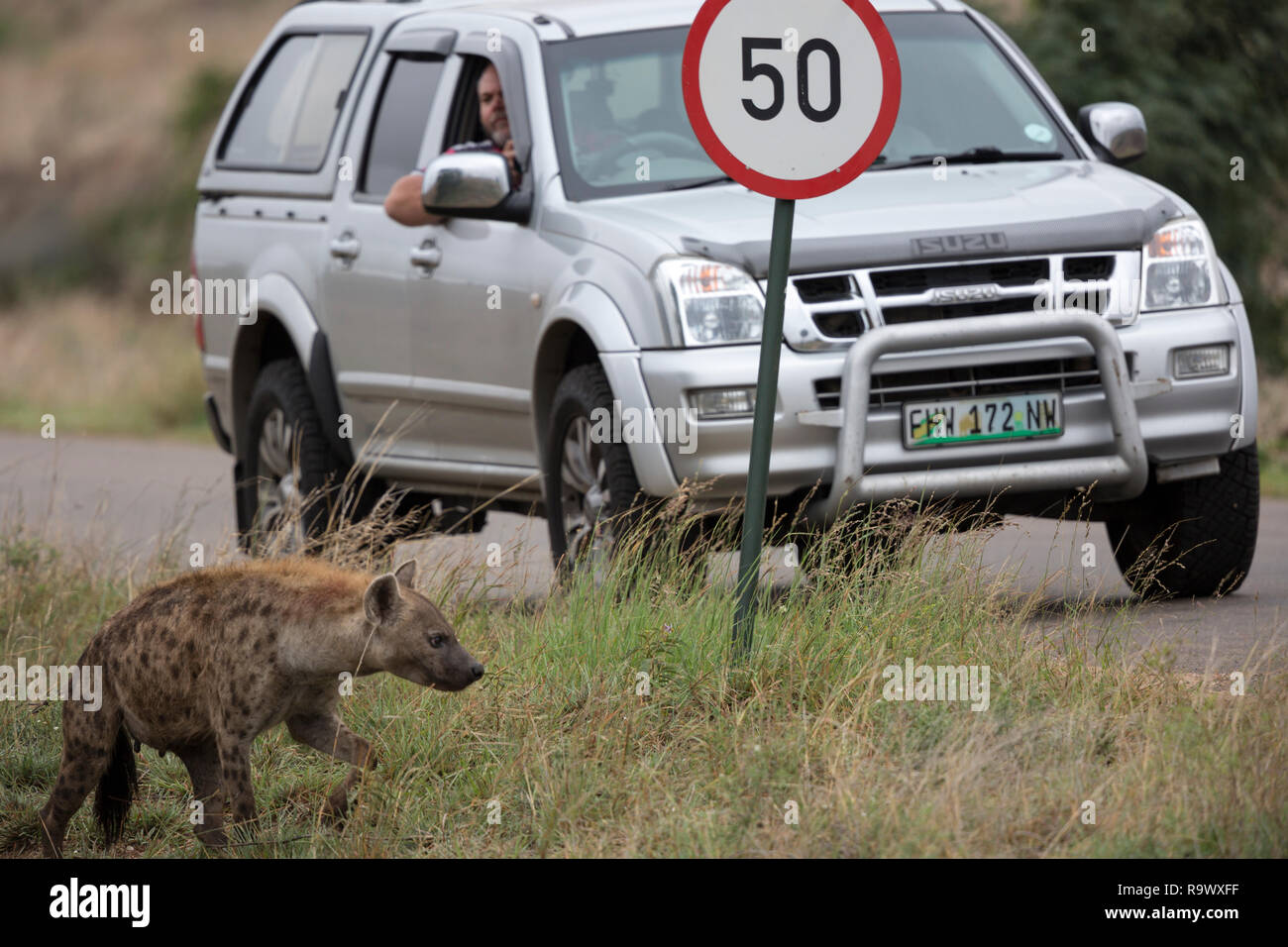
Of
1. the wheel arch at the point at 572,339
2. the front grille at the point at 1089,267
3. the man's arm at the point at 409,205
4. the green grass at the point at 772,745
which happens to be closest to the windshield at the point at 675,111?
the wheel arch at the point at 572,339

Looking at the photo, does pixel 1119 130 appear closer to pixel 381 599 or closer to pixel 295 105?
pixel 295 105

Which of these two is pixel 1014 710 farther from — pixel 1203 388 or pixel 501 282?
pixel 501 282

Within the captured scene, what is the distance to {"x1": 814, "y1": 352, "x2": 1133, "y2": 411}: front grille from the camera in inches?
301

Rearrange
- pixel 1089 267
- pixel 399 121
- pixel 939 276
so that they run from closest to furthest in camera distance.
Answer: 1. pixel 939 276
2. pixel 1089 267
3. pixel 399 121

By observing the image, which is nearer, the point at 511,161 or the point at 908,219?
the point at 908,219

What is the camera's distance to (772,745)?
232 inches

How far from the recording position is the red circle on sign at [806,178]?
635 centimetres

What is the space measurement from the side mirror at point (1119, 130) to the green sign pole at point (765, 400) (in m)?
2.93

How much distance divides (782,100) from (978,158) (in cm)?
253

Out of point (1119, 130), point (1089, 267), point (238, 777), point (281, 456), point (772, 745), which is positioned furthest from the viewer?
point (281, 456)

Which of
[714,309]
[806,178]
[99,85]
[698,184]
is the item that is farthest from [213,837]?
[99,85]

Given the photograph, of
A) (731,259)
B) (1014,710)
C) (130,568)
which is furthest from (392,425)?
(1014,710)

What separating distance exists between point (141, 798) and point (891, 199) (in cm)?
332

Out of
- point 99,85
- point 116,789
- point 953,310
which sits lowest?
point 99,85
